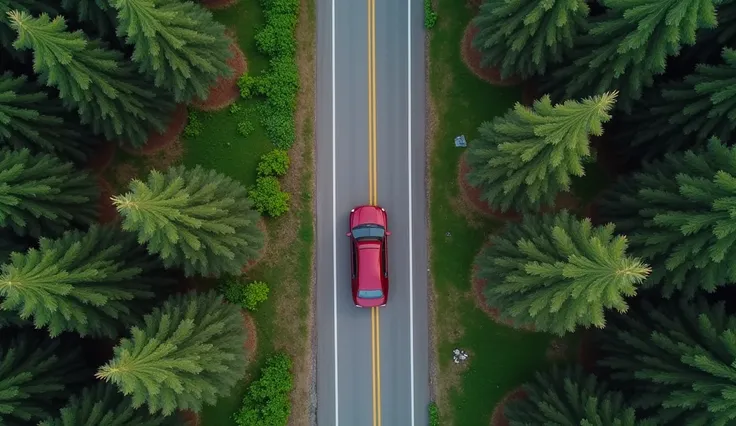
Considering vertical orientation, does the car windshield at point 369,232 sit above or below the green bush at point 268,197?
below

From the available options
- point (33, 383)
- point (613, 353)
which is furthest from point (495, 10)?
point (33, 383)

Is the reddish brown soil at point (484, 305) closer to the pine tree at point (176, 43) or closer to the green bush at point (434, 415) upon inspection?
the green bush at point (434, 415)

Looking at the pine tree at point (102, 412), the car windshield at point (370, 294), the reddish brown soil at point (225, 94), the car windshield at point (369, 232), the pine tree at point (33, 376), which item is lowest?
→ the pine tree at point (102, 412)

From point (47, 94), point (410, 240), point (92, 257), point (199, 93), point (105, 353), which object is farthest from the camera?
point (410, 240)

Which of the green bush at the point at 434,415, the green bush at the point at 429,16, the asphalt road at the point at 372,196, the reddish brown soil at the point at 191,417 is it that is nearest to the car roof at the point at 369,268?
the asphalt road at the point at 372,196

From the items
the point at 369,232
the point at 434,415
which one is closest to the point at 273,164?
the point at 369,232

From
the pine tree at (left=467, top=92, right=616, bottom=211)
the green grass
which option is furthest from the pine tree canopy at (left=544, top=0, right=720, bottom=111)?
the green grass

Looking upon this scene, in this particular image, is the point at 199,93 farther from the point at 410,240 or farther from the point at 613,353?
the point at 613,353
